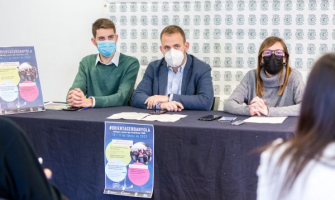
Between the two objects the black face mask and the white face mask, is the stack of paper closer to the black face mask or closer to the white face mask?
the white face mask

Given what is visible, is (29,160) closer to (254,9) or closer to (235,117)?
(235,117)

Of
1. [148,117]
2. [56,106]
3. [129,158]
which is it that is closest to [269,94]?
[148,117]

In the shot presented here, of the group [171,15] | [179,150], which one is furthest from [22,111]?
[171,15]

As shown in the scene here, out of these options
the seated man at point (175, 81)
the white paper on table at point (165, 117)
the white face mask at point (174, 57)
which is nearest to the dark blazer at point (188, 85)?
the seated man at point (175, 81)

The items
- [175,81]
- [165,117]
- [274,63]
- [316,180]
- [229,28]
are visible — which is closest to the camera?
[316,180]

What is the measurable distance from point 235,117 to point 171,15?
1577 mm

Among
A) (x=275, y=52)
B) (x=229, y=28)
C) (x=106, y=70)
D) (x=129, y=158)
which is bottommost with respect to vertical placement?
(x=129, y=158)

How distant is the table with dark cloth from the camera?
8.56ft

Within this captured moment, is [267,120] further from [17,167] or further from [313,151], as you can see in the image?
[17,167]

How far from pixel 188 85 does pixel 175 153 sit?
826 millimetres

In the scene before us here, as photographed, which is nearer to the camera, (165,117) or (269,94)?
(165,117)

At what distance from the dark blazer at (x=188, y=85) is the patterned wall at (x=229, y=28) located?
693mm

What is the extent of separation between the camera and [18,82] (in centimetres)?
317

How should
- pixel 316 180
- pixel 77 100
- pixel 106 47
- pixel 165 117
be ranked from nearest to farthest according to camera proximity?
pixel 316 180 < pixel 165 117 < pixel 77 100 < pixel 106 47
